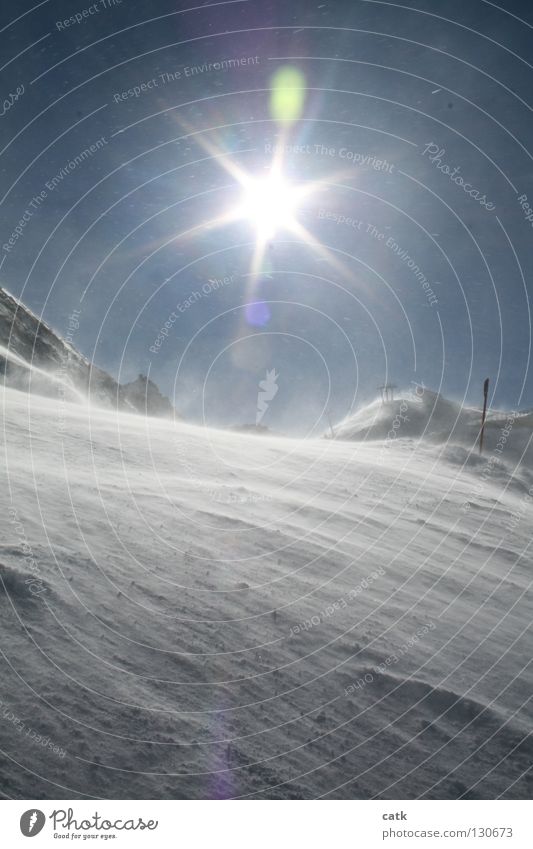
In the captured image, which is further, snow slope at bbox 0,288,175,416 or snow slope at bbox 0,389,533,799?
snow slope at bbox 0,288,175,416

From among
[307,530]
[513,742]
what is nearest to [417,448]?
[307,530]

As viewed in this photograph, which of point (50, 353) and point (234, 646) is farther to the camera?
point (50, 353)

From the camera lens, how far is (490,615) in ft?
32.1

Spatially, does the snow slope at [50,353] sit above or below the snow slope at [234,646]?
above

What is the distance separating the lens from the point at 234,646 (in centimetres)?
674

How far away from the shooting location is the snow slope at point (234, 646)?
5.37 m

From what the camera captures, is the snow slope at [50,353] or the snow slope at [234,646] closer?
the snow slope at [234,646]

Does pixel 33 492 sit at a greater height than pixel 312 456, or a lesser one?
lesser

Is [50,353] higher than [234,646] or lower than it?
higher

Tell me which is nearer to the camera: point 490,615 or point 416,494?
point 490,615

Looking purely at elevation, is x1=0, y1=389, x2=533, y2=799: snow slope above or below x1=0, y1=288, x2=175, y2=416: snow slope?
below

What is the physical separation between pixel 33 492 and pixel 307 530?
575cm

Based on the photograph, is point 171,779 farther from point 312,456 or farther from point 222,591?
point 312,456

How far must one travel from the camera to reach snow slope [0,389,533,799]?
5.37 metres
